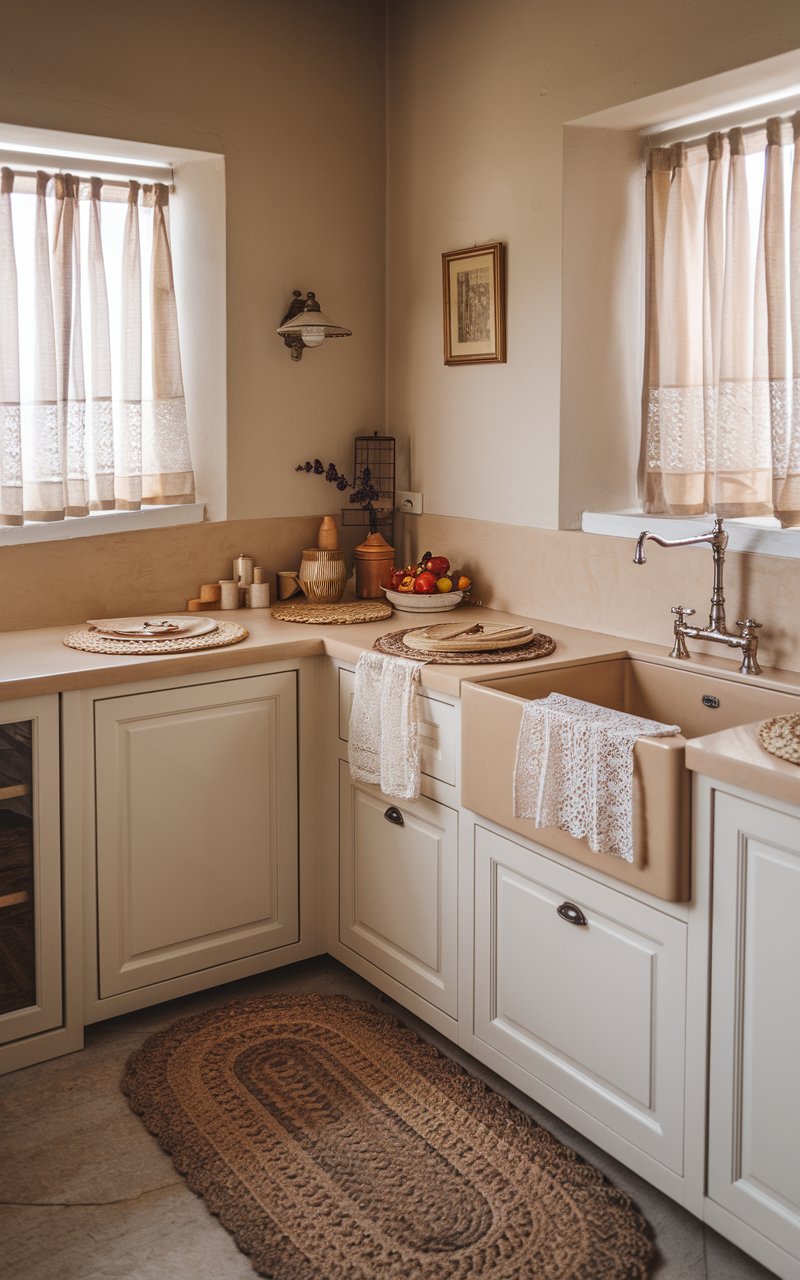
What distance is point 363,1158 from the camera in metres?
2.18

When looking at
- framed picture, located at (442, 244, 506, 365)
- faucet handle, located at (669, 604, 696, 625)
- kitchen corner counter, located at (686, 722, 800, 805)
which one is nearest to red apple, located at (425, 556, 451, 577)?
framed picture, located at (442, 244, 506, 365)

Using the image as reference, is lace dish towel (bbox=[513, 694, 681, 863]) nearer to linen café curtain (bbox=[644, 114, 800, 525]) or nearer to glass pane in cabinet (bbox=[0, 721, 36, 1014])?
linen café curtain (bbox=[644, 114, 800, 525])

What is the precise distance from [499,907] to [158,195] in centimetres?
210

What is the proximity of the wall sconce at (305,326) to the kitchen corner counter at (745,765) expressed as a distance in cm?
176

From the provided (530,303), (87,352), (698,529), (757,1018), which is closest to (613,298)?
(530,303)

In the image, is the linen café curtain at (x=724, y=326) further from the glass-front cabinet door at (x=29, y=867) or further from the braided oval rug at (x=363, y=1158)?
the glass-front cabinet door at (x=29, y=867)

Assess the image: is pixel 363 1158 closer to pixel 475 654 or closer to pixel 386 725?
pixel 386 725

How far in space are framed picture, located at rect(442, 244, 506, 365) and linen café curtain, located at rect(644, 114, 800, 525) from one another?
38 centimetres

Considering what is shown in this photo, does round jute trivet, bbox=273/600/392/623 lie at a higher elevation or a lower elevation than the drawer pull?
higher

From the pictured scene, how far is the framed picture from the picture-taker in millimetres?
2994

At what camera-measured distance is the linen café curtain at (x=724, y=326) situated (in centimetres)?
253

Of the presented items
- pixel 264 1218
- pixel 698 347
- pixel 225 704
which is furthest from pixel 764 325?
pixel 264 1218

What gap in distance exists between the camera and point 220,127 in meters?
3.05

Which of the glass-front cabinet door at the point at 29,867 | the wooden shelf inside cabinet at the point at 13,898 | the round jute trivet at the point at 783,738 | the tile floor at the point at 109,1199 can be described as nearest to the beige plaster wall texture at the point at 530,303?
the round jute trivet at the point at 783,738
